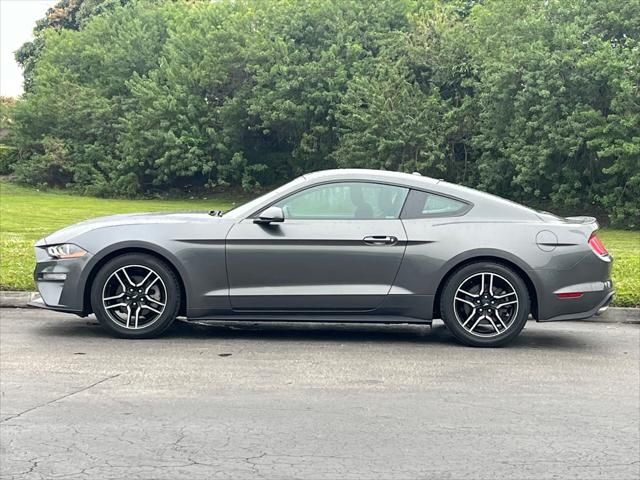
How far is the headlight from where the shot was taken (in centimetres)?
727

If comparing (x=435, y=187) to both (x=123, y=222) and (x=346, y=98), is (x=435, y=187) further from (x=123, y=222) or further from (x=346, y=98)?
(x=346, y=98)

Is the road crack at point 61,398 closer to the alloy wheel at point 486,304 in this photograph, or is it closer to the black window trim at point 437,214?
the black window trim at point 437,214

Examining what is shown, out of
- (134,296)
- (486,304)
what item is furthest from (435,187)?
(134,296)

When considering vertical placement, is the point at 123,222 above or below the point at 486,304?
above

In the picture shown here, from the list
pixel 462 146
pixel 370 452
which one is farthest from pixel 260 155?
pixel 370 452

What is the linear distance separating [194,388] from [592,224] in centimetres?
389

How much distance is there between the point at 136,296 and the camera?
23.9ft

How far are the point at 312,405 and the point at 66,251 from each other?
3.00m

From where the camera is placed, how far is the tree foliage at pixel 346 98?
30.6m

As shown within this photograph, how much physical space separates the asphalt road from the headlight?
72cm

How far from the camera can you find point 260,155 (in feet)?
141

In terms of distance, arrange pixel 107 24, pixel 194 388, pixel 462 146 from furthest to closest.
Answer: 1. pixel 107 24
2. pixel 462 146
3. pixel 194 388

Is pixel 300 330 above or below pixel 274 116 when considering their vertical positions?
below

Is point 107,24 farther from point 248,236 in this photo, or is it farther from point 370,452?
point 370,452
